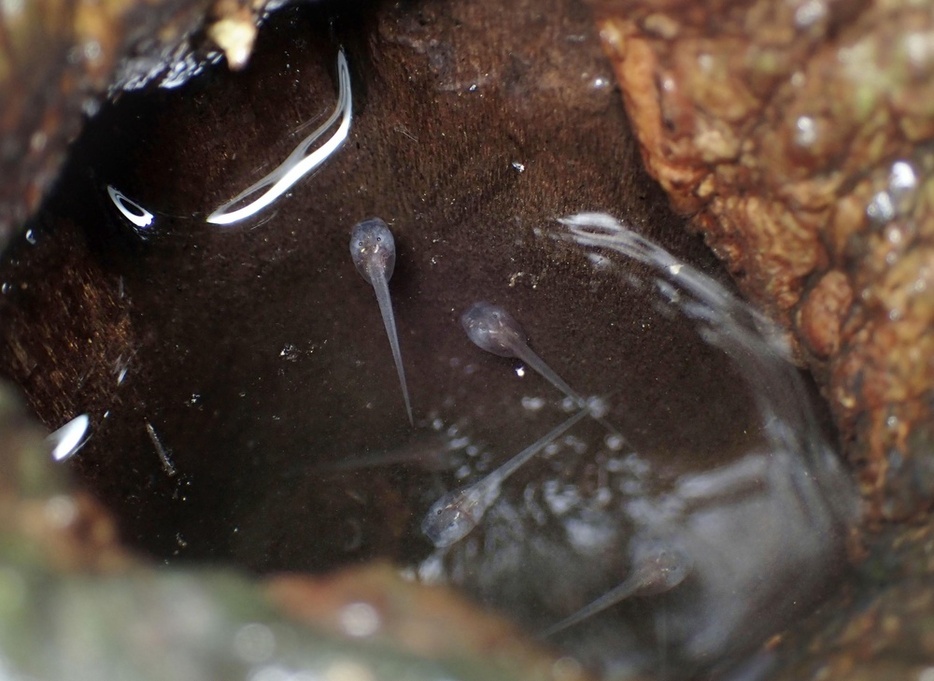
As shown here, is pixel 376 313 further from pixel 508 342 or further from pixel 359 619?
pixel 359 619

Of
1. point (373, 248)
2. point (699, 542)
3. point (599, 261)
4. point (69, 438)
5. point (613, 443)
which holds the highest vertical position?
point (69, 438)

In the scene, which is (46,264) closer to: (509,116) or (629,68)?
(509,116)

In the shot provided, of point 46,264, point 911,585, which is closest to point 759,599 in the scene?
point 911,585

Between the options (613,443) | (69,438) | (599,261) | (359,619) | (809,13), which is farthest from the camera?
(599,261)

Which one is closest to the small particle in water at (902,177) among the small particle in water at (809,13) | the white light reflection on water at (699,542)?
the small particle in water at (809,13)

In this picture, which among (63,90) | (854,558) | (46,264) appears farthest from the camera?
(46,264)

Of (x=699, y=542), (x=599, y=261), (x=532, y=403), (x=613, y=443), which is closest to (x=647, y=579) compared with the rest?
(x=699, y=542)

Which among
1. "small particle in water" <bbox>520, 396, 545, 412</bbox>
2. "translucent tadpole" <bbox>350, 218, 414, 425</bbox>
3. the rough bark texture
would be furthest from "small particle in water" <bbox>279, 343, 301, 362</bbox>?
the rough bark texture
